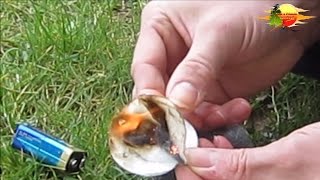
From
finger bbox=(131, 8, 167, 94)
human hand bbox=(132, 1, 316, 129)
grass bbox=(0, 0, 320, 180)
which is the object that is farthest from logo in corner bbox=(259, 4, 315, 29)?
grass bbox=(0, 0, 320, 180)

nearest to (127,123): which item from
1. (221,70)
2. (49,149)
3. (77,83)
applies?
(221,70)

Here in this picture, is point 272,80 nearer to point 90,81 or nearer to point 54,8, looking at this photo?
point 90,81

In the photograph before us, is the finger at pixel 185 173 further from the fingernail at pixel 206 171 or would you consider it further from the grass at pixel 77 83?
the grass at pixel 77 83

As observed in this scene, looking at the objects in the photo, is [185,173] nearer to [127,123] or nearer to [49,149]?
[127,123]

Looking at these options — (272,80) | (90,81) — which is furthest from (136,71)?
(90,81)

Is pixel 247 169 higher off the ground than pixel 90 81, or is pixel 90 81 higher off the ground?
pixel 247 169

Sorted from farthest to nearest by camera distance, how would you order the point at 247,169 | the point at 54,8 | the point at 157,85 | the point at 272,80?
the point at 54,8
the point at 272,80
the point at 157,85
the point at 247,169

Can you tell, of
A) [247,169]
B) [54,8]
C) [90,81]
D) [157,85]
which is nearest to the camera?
[247,169]

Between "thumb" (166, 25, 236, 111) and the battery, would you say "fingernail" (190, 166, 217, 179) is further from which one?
the battery
